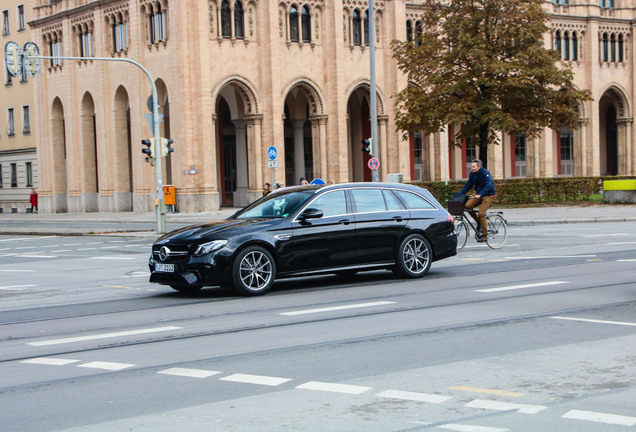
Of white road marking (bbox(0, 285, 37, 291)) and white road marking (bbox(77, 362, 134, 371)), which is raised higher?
white road marking (bbox(77, 362, 134, 371))

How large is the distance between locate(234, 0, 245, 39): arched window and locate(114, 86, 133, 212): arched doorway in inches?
315

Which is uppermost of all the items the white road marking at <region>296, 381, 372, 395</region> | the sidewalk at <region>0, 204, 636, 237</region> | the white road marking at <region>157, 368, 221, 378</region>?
the sidewalk at <region>0, 204, 636, 237</region>

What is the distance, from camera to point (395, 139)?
53.3 m

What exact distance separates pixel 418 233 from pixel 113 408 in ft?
27.3

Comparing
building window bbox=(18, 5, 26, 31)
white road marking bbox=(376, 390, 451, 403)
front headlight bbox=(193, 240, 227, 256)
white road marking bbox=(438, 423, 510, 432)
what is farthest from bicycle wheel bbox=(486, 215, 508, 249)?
building window bbox=(18, 5, 26, 31)

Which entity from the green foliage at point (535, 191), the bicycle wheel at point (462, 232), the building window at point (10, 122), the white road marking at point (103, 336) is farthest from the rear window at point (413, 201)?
the building window at point (10, 122)

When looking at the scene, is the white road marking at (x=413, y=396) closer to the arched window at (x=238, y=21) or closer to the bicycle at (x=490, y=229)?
the bicycle at (x=490, y=229)

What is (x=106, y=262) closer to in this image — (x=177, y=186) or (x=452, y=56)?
(x=452, y=56)

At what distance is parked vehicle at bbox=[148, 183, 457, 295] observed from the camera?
11859 millimetres

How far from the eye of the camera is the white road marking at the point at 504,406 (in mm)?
5727

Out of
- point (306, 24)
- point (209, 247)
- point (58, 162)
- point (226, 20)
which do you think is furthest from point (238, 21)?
point (209, 247)

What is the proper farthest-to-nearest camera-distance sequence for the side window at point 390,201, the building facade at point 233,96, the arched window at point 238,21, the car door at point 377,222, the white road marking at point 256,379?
the arched window at point 238,21 < the building facade at point 233,96 < the side window at point 390,201 < the car door at point 377,222 < the white road marking at point 256,379

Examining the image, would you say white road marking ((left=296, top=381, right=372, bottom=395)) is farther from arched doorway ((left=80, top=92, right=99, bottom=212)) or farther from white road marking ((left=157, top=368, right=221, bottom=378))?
arched doorway ((left=80, top=92, right=99, bottom=212))

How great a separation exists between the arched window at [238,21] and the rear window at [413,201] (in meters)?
34.2
